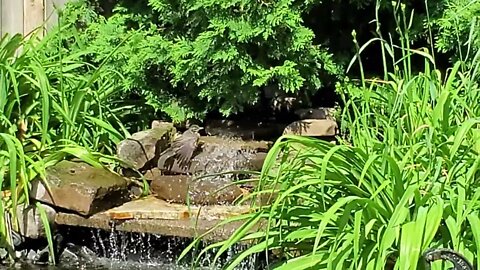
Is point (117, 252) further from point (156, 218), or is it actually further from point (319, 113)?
point (319, 113)

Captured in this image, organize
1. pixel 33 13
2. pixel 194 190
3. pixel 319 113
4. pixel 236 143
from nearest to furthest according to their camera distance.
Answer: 1. pixel 194 190
2. pixel 236 143
3. pixel 319 113
4. pixel 33 13

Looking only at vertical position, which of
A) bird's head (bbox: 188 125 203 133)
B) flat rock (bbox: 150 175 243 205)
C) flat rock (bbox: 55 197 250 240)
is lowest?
flat rock (bbox: 55 197 250 240)

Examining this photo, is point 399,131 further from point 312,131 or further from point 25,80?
point 25,80

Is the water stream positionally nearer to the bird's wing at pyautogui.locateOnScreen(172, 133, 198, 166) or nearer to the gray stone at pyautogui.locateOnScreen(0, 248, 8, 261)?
the gray stone at pyautogui.locateOnScreen(0, 248, 8, 261)

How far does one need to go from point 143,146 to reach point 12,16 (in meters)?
1.85

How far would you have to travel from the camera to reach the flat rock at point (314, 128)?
15.7ft

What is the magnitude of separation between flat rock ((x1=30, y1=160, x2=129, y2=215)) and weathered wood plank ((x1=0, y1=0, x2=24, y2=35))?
2.00m

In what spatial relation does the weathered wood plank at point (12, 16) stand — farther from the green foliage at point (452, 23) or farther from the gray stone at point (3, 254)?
the green foliage at point (452, 23)

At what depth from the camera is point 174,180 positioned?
14.8 feet

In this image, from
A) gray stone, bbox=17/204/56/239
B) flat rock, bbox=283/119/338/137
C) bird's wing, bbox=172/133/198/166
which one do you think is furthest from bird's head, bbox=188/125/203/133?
gray stone, bbox=17/204/56/239

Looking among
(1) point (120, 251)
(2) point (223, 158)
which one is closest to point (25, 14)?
(2) point (223, 158)

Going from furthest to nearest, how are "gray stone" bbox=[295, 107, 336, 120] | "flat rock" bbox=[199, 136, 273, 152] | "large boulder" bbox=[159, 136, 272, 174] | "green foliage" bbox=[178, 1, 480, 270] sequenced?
"gray stone" bbox=[295, 107, 336, 120]
"flat rock" bbox=[199, 136, 273, 152]
"large boulder" bbox=[159, 136, 272, 174]
"green foliage" bbox=[178, 1, 480, 270]

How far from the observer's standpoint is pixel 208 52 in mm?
4723

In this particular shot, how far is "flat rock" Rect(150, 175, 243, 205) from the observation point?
4.32 meters
